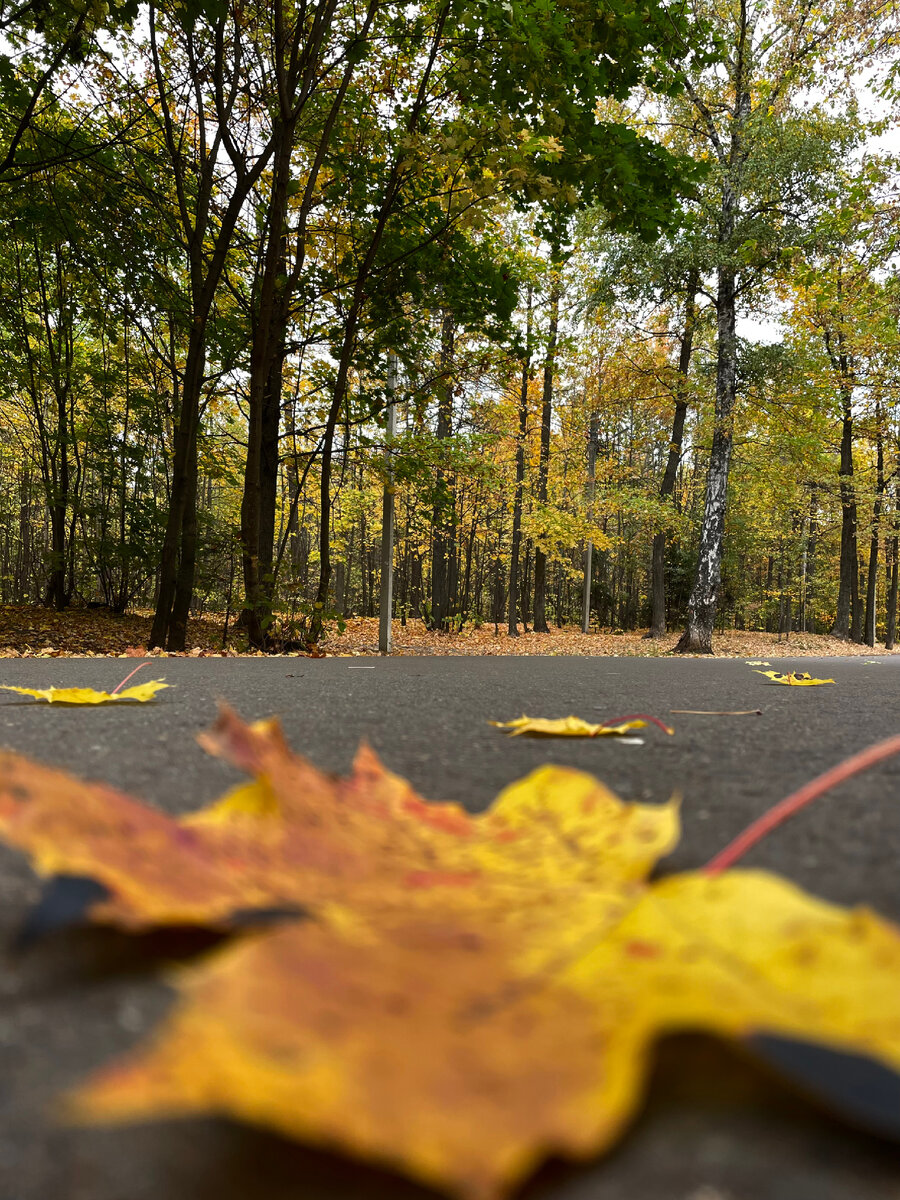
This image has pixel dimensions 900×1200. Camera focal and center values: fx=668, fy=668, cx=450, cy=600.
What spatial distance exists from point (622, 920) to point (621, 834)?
0.20m

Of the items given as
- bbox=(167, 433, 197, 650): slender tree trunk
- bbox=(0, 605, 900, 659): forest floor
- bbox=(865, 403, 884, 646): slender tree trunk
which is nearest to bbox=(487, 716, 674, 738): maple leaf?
bbox=(0, 605, 900, 659): forest floor

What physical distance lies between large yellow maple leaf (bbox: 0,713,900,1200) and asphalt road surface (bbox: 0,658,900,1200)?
0.08ft

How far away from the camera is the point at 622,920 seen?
359 mm

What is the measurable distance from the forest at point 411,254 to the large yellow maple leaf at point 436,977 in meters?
5.20

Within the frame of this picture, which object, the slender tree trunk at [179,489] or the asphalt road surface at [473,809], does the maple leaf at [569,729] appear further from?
the slender tree trunk at [179,489]

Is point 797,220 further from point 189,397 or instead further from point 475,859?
point 475,859

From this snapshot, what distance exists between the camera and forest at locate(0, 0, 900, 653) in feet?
17.3

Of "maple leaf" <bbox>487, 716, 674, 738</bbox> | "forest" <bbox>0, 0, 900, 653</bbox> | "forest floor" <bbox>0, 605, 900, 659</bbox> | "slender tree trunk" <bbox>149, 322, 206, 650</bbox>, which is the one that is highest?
"forest" <bbox>0, 0, 900, 653</bbox>

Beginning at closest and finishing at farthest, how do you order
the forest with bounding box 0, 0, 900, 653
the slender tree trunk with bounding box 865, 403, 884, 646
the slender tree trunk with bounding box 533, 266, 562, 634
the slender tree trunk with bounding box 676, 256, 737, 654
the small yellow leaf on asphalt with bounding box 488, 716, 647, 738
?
1. the small yellow leaf on asphalt with bounding box 488, 716, 647, 738
2. the forest with bounding box 0, 0, 900, 653
3. the slender tree trunk with bounding box 676, 256, 737, 654
4. the slender tree trunk with bounding box 533, 266, 562, 634
5. the slender tree trunk with bounding box 865, 403, 884, 646

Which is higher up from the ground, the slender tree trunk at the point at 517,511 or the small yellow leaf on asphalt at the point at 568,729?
the slender tree trunk at the point at 517,511

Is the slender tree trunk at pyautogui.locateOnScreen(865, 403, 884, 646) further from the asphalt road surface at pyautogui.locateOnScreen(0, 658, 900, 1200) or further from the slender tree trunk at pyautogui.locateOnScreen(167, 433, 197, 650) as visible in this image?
the asphalt road surface at pyautogui.locateOnScreen(0, 658, 900, 1200)

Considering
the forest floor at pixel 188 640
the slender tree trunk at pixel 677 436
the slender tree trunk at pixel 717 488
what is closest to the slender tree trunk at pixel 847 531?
the forest floor at pixel 188 640

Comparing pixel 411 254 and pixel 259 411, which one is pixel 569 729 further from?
pixel 411 254

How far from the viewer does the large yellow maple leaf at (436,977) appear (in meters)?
0.24
